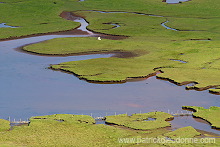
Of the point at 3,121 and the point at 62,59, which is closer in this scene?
the point at 3,121

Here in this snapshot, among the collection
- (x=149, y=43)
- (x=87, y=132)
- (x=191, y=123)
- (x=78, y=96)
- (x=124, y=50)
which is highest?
(x=149, y=43)

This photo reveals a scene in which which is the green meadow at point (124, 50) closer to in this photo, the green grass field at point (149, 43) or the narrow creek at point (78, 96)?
the green grass field at point (149, 43)

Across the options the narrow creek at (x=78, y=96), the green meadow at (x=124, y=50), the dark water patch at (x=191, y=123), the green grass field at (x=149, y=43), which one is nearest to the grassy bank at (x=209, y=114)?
the green meadow at (x=124, y=50)

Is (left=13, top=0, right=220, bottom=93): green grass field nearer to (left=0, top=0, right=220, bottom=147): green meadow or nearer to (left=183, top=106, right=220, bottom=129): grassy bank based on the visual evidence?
(left=0, top=0, right=220, bottom=147): green meadow

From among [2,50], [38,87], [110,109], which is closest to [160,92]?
[110,109]

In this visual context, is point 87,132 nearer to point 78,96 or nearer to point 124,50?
point 78,96

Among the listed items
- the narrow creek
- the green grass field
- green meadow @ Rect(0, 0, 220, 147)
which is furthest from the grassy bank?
the green grass field

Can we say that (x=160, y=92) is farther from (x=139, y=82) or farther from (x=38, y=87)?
(x=38, y=87)

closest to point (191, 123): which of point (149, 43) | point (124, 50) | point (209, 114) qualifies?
point (209, 114)
